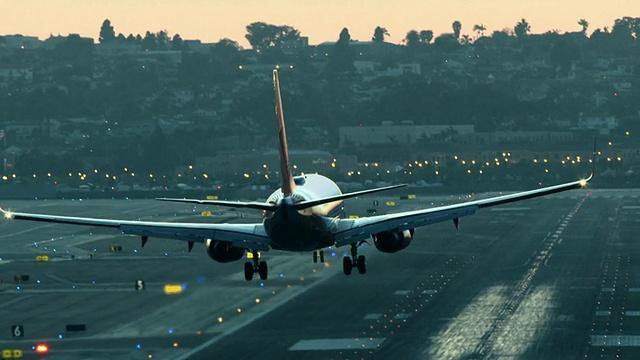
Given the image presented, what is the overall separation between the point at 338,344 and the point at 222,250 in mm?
14636

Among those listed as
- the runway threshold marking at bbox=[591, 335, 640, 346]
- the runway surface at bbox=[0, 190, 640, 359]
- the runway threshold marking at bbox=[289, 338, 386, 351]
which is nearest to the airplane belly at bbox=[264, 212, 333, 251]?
the runway surface at bbox=[0, 190, 640, 359]

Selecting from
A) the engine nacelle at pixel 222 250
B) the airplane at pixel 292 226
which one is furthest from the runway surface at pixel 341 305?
the airplane at pixel 292 226

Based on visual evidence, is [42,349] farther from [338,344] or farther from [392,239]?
[392,239]

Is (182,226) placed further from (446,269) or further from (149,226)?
(446,269)

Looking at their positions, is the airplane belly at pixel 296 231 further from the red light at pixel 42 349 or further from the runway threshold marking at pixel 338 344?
the red light at pixel 42 349

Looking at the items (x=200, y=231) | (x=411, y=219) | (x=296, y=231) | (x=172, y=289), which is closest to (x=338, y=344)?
(x=411, y=219)

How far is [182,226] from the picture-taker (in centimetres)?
10662

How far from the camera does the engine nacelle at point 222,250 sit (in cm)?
10744

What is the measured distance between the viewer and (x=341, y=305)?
135 metres

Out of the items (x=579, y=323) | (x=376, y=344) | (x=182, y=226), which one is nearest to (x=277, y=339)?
(x=376, y=344)

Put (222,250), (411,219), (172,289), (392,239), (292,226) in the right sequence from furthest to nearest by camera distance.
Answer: (172,289) → (222,250) → (392,239) → (411,219) → (292,226)

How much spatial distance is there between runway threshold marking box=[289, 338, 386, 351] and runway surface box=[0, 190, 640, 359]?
169 millimetres

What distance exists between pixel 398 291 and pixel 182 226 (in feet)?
134

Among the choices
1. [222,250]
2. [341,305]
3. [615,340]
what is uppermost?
[222,250]
